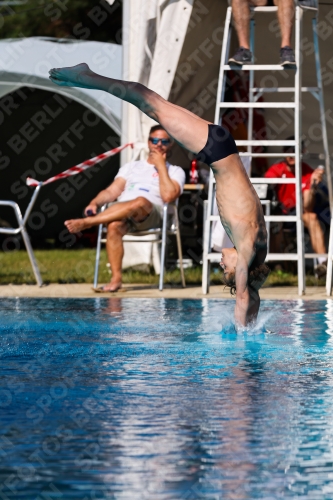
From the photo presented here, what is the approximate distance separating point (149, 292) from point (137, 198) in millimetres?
814

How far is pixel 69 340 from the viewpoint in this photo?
16.4 ft

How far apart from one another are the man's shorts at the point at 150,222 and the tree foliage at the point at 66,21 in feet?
36.4

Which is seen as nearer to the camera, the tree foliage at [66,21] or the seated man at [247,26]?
the seated man at [247,26]

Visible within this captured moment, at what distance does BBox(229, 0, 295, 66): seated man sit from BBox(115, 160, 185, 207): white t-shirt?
3.53 ft

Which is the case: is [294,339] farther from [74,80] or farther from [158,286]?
[158,286]

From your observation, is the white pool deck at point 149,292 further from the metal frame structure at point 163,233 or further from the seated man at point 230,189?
the seated man at point 230,189

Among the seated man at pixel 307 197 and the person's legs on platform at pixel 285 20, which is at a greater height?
the person's legs on platform at pixel 285 20

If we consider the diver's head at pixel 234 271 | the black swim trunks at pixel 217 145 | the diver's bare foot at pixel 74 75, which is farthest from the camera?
the diver's bare foot at pixel 74 75

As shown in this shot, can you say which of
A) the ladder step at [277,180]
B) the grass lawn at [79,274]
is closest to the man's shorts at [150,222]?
the grass lawn at [79,274]

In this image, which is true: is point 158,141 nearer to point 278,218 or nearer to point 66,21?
point 278,218

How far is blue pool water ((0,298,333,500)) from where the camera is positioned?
237 centimetres

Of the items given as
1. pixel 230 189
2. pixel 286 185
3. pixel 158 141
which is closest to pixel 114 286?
pixel 158 141

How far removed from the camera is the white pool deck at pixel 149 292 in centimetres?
738

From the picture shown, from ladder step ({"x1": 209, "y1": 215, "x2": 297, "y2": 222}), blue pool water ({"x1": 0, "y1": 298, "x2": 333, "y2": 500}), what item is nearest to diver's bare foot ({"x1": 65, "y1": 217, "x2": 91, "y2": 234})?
ladder step ({"x1": 209, "y1": 215, "x2": 297, "y2": 222})
